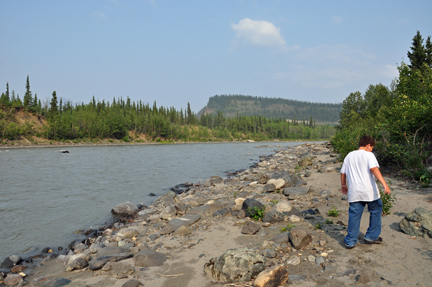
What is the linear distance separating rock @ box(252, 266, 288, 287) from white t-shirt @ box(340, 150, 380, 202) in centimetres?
240

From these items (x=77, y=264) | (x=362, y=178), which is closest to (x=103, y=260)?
(x=77, y=264)

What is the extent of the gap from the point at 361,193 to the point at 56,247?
9025mm

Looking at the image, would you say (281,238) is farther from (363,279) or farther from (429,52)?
(429,52)

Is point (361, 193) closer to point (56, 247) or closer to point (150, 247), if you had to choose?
point (150, 247)

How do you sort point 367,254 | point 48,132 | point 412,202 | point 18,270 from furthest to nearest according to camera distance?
point 48,132 → point 412,202 → point 18,270 → point 367,254

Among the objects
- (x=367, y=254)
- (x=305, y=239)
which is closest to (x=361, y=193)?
(x=367, y=254)

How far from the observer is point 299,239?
5.68 meters

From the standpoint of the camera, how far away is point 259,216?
7.98 m

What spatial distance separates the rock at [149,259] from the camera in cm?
563

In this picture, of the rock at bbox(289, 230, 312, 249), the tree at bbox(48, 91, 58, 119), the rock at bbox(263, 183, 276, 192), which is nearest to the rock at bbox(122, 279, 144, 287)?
the rock at bbox(289, 230, 312, 249)

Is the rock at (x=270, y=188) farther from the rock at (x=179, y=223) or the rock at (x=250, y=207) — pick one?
the rock at (x=179, y=223)

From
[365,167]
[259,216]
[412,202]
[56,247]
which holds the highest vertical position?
[365,167]

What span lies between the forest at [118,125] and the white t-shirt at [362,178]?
90.2 meters

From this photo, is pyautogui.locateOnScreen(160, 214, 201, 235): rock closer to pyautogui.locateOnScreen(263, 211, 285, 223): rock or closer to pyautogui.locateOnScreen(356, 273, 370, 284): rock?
pyautogui.locateOnScreen(263, 211, 285, 223): rock
